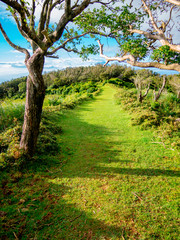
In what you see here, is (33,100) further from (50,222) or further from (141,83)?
(141,83)

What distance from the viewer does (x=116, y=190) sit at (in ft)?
10.4

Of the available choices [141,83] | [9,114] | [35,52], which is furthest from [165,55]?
[141,83]

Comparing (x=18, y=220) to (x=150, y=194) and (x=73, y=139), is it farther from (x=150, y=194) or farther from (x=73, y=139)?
(x=73, y=139)

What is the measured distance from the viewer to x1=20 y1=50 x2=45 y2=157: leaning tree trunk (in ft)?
11.1

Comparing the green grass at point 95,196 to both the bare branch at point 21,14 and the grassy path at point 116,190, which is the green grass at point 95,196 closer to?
the grassy path at point 116,190

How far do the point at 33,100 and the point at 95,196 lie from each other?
2702 mm

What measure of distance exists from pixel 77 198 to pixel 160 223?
1588 millimetres

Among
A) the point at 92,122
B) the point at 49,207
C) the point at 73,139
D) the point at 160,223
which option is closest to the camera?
the point at 160,223

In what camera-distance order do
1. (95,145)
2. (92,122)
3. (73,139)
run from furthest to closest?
(92,122) → (73,139) → (95,145)

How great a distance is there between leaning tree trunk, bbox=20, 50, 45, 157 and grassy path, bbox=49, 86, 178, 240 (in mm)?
1239

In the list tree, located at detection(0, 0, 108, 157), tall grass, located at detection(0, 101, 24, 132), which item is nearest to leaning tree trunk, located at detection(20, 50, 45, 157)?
tree, located at detection(0, 0, 108, 157)

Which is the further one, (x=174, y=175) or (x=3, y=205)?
(x=174, y=175)

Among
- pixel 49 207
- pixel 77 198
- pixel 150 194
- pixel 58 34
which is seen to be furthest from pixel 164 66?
pixel 49 207

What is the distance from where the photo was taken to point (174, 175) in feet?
12.1
